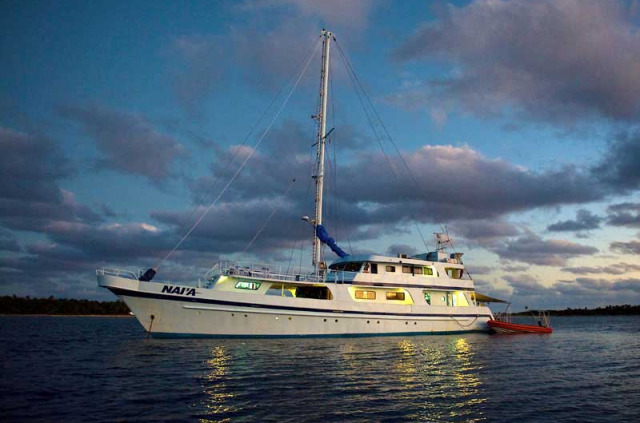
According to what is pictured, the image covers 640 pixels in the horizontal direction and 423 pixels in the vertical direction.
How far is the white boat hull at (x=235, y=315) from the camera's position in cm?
2538

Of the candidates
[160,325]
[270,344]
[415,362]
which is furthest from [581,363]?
[160,325]

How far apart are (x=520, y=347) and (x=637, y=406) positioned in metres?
16.0

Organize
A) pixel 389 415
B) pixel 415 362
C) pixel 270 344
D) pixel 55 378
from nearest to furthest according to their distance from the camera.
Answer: pixel 389 415
pixel 55 378
pixel 415 362
pixel 270 344

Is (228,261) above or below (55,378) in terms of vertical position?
above

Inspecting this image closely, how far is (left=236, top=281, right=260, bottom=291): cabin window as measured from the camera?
27.2m

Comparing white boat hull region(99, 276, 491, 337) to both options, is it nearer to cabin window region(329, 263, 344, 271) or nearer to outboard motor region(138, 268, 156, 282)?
outboard motor region(138, 268, 156, 282)

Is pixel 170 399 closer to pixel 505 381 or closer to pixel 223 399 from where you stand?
pixel 223 399

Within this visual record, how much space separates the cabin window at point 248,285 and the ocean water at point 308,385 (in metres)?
4.29

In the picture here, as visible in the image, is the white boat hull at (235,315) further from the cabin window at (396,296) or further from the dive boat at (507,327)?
the dive boat at (507,327)

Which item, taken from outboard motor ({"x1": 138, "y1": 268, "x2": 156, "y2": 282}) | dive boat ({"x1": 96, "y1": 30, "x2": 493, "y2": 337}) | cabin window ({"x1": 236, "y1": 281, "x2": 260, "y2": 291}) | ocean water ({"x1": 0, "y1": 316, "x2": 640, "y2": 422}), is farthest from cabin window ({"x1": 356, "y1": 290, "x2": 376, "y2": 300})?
outboard motor ({"x1": 138, "y1": 268, "x2": 156, "y2": 282})

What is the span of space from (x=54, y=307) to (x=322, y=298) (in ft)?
403

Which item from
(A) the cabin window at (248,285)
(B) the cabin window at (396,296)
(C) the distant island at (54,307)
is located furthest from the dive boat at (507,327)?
(C) the distant island at (54,307)

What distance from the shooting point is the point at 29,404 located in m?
11.3

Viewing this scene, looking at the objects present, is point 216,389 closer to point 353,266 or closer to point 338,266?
point 353,266
